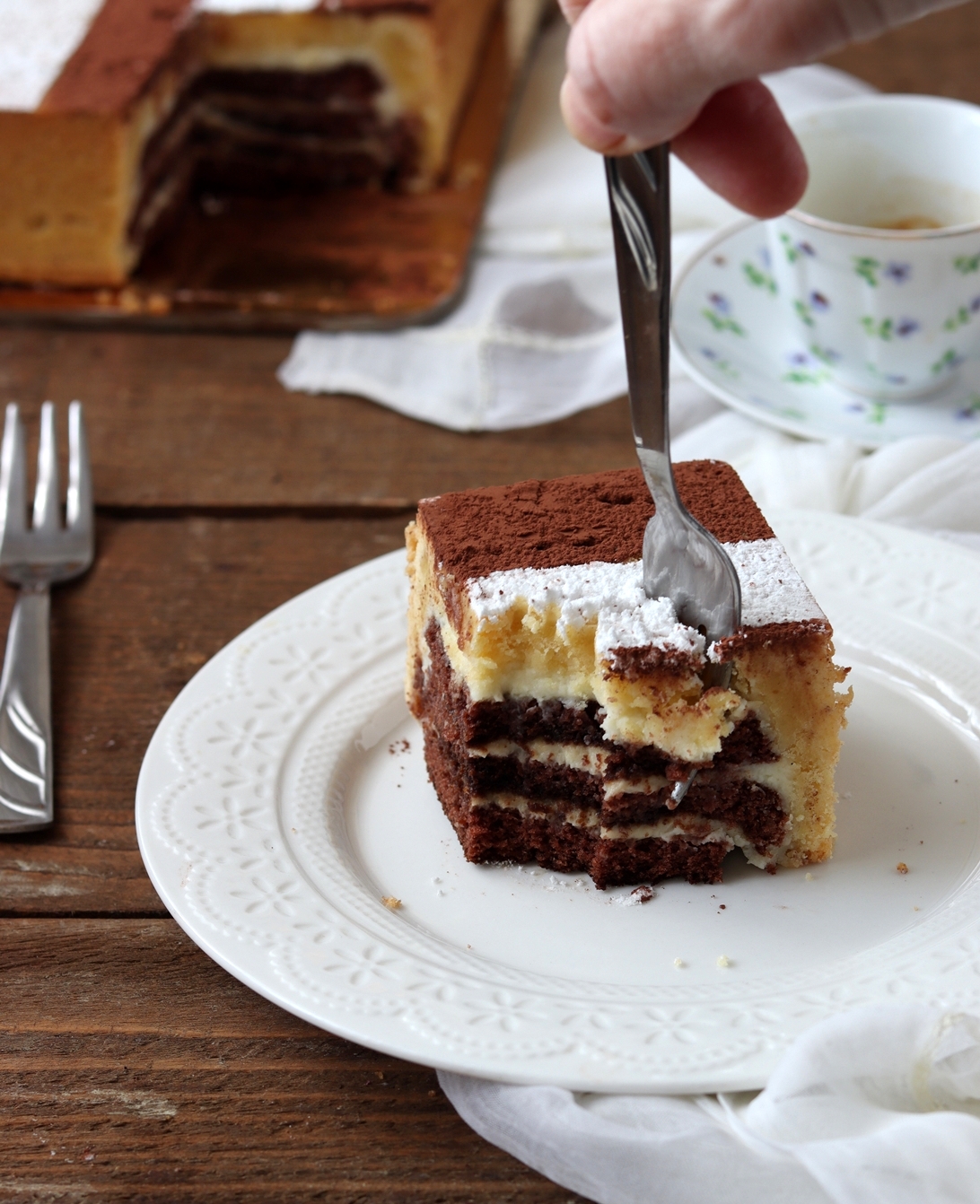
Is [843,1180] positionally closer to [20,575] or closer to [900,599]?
[900,599]

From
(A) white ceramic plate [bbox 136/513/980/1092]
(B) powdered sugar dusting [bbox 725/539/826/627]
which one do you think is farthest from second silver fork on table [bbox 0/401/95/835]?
(B) powdered sugar dusting [bbox 725/539/826/627]

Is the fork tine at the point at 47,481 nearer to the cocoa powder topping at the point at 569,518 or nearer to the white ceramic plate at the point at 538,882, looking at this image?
the white ceramic plate at the point at 538,882

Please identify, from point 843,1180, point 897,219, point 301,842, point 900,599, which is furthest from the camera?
point 897,219

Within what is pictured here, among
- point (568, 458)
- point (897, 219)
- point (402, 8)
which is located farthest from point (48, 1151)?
point (402, 8)

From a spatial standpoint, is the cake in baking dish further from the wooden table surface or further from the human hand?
the human hand

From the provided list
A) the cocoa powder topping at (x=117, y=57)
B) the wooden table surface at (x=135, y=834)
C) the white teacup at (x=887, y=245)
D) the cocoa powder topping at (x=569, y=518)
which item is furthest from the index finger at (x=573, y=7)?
the cocoa powder topping at (x=117, y=57)

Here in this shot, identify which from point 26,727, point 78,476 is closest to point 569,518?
point 26,727
